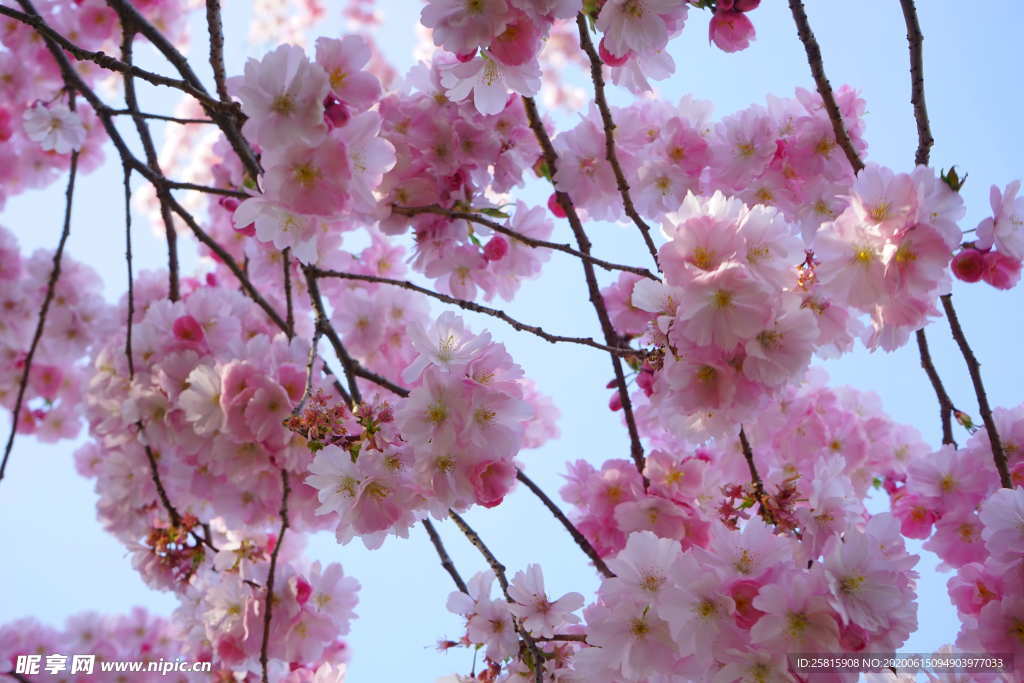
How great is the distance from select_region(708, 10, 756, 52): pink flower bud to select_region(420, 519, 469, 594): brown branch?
1.24m

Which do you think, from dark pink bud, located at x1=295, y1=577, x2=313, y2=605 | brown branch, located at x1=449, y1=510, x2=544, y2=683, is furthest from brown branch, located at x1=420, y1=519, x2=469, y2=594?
dark pink bud, located at x1=295, y1=577, x2=313, y2=605

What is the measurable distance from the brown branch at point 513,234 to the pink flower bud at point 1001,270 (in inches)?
27.0

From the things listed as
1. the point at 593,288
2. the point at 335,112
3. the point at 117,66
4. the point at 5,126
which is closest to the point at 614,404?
the point at 593,288

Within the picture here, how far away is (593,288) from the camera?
6.25ft

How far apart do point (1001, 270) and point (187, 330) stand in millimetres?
1995

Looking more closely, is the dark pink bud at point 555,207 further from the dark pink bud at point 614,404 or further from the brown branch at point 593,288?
the dark pink bud at point 614,404

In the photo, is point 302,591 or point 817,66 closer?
point 817,66

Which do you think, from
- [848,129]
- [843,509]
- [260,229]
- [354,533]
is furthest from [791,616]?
[848,129]

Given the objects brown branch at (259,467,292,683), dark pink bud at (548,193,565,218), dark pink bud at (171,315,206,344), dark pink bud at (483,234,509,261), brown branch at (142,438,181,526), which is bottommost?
brown branch at (259,467,292,683)

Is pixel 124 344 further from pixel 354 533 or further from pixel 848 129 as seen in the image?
pixel 848 129

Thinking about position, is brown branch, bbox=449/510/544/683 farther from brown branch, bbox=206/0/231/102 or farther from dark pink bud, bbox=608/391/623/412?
brown branch, bbox=206/0/231/102

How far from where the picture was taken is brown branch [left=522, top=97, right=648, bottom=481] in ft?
5.84

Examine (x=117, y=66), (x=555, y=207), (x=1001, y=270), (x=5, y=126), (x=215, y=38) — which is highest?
(x=5, y=126)

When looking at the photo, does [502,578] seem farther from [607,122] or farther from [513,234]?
[607,122]
